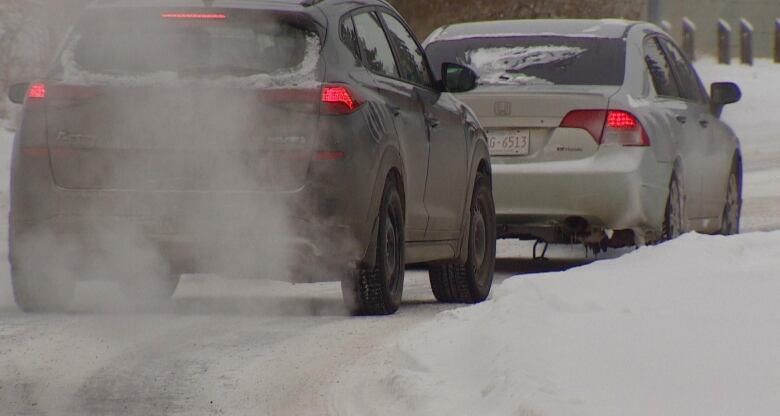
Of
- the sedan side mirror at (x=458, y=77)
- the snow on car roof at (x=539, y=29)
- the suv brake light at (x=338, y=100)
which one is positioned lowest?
the snow on car roof at (x=539, y=29)

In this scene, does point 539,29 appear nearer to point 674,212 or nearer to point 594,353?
point 674,212

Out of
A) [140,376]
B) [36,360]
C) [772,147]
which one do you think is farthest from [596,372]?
[772,147]

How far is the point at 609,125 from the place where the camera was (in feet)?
39.7

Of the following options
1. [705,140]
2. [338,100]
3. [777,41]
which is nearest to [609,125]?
[705,140]

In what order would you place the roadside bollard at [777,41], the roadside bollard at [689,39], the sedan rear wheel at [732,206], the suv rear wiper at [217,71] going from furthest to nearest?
the roadside bollard at [777,41] < the roadside bollard at [689,39] < the sedan rear wheel at [732,206] < the suv rear wiper at [217,71]

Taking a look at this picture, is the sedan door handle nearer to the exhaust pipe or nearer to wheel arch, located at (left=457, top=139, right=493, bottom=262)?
wheel arch, located at (left=457, top=139, right=493, bottom=262)

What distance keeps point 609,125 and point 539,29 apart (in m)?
1.13

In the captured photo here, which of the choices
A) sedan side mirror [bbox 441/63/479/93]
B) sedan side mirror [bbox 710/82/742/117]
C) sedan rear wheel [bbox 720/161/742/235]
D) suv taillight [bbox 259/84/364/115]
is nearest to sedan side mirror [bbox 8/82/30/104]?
suv taillight [bbox 259/84/364/115]

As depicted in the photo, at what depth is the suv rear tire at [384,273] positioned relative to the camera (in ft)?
29.9

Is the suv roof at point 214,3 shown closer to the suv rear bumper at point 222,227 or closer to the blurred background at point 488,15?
the suv rear bumper at point 222,227

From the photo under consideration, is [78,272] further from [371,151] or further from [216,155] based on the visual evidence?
[371,151]

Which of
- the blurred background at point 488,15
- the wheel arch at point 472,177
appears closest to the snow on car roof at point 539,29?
the wheel arch at point 472,177

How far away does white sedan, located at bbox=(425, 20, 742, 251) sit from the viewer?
1206 centimetres

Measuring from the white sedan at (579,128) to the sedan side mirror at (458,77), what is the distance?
1.53 metres
